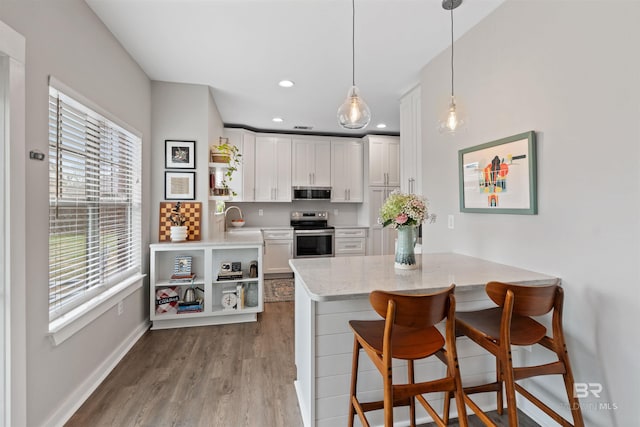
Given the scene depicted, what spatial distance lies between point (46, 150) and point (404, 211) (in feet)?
6.82

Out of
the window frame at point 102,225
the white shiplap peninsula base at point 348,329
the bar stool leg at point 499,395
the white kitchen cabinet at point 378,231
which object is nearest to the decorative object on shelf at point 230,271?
the window frame at point 102,225

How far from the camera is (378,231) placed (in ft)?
17.1

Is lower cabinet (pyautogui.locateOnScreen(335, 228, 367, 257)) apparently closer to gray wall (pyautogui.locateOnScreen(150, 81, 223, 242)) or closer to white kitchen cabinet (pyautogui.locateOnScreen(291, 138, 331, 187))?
white kitchen cabinet (pyautogui.locateOnScreen(291, 138, 331, 187))

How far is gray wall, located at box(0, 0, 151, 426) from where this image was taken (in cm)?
147

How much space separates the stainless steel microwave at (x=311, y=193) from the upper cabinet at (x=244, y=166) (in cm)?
77

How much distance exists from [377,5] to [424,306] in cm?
192

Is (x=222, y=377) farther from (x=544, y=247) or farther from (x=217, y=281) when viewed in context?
Answer: (x=544, y=247)

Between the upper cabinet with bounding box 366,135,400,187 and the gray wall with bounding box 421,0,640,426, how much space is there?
120 inches

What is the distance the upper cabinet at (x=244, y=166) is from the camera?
489cm

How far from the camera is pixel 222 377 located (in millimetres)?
2160

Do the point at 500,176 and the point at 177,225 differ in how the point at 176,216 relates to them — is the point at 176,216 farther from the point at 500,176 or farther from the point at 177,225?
the point at 500,176

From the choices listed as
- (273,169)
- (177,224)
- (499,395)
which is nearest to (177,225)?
(177,224)

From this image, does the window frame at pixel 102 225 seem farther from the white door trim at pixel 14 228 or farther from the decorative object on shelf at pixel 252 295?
the decorative object on shelf at pixel 252 295

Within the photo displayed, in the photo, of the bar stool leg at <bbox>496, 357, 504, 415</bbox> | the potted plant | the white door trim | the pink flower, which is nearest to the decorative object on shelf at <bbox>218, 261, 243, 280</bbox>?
the potted plant
